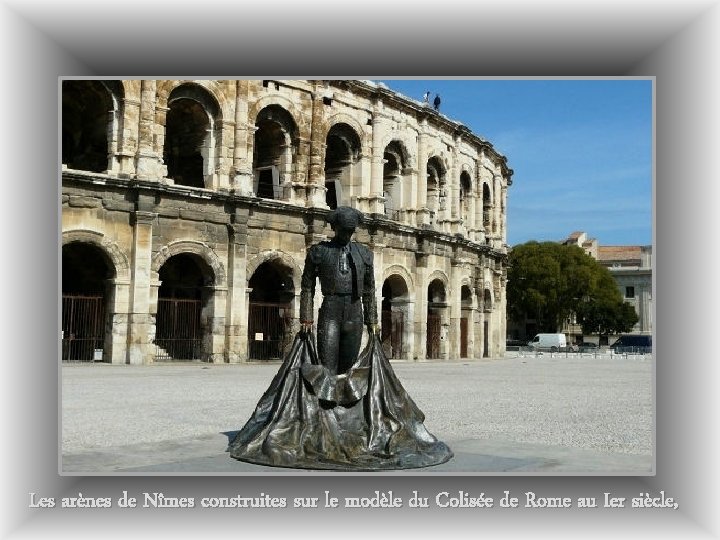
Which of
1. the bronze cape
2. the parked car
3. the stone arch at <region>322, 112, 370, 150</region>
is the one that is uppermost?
the stone arch at <region>322, 112, 370, 150</region>

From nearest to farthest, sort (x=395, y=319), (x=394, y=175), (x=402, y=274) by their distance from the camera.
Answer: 1. (x=402, y=274)
2. (x=395, y=319)
3. (x=394, y=175)

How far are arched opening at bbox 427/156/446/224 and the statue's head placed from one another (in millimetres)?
23823

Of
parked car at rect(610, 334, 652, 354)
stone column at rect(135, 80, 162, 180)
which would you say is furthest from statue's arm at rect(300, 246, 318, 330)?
parked car at rect(610, 334, 652, 354)

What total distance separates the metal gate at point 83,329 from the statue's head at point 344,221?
13934mm

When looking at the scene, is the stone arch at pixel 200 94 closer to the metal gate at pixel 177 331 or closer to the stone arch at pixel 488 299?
the metal gate at pixel 177 331

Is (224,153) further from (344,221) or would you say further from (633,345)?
(633,345)

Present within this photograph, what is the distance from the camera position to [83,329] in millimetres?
20047

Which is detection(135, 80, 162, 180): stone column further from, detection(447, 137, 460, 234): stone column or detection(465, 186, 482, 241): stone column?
detection(465, 186, 482, 241): stone column

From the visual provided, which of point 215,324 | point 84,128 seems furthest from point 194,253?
point 84,128

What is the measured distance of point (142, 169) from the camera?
20.3 meters

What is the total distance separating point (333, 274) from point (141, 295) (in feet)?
45.1

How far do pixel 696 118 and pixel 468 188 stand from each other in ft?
95.4

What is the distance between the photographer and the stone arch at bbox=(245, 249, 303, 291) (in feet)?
74.8

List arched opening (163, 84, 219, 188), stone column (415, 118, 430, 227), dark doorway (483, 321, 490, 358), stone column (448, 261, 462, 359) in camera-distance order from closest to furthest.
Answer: arched opening (163, 84, 219, 188) → stone column (415, 118, 430, 227) → stone column (448, 261, 462, 359) → dark doorway (483, 321, 490, 358)
